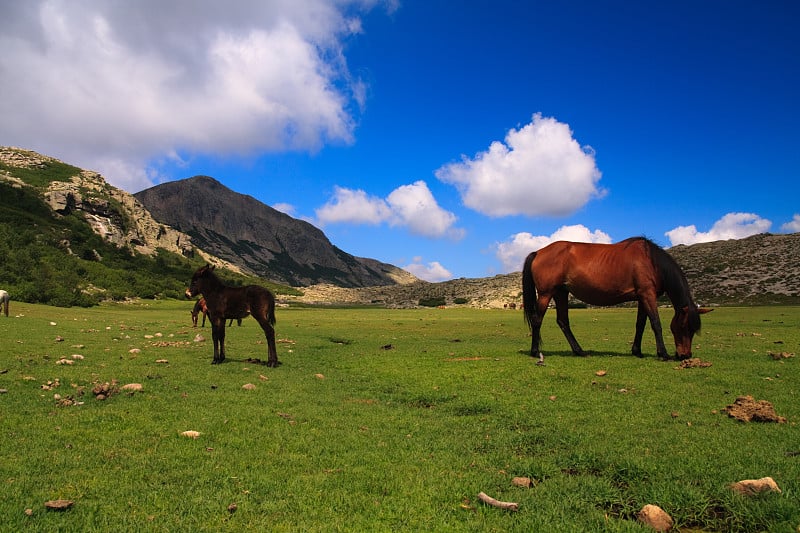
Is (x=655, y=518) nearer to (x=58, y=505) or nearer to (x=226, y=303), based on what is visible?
(x=58, y=505)

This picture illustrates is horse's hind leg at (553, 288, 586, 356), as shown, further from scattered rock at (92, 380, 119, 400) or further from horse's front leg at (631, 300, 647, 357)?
scattered rock at (92, 380, 119, 400)

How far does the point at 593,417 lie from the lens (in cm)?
852

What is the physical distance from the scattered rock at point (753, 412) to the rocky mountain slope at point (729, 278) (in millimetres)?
53593

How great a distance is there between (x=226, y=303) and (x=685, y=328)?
48.3 ft

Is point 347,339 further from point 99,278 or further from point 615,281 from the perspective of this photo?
point 99,278

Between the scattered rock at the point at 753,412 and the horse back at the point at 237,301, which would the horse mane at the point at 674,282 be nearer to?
the scattered rock at the point at 753,412

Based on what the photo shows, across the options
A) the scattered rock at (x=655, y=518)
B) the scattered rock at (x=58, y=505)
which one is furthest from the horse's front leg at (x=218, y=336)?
the scattered rock at (x=655, y=518)

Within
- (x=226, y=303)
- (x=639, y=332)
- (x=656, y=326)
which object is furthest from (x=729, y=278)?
(x=226, y=303)

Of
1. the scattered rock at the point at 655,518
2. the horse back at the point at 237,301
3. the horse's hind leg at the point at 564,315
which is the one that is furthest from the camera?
the horse's hind leg at the point at 564,315

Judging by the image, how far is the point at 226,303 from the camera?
15562 millimetres

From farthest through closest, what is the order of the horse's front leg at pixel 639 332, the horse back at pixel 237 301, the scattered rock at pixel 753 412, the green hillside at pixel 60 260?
the green hillside at pixel 60 260 < the horse back at pixel 237 301 < the horse's front leg at pixel 639 332 < the scattered rock at pixel 753 412

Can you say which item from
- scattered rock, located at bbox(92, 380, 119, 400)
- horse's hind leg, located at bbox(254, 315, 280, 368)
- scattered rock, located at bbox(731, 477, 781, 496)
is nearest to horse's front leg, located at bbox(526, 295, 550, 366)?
horse's hind leg, located at bbox(254, 315, 280, 368)

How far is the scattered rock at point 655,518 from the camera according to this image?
15.4ft

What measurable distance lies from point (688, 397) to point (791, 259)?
70.6 metres
